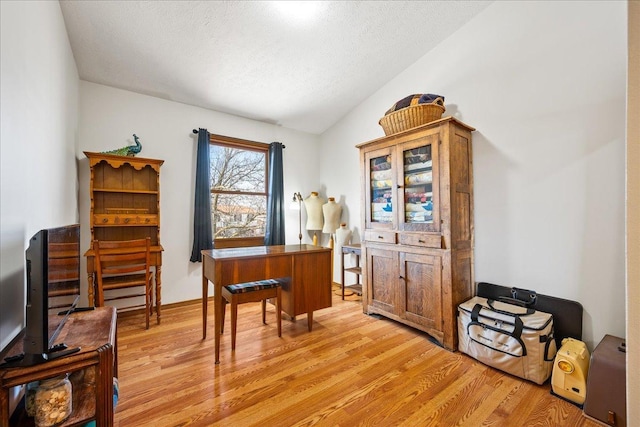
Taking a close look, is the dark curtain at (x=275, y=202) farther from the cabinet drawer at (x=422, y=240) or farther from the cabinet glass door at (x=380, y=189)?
the cabinet drawer at (x=422, y=240)

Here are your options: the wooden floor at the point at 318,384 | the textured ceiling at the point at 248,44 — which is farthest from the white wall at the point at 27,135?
the wooden floor at the point at 318,384

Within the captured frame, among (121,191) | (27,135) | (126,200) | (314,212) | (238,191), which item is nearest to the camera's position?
(27,135)

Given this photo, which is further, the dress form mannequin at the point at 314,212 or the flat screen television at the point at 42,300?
the dress form mannequin at the point at 314,212

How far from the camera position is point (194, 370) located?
1950mm

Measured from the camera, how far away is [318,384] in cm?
179

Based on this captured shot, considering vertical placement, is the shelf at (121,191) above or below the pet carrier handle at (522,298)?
above

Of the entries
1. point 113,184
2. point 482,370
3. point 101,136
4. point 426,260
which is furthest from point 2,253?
point 482,370

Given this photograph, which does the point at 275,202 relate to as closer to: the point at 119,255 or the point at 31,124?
the point at 119,255

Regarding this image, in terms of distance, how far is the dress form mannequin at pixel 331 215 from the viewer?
3.98 metres

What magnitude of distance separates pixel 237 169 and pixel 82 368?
3097 mm

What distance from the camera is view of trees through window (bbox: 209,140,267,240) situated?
374cm

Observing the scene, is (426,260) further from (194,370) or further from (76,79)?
(76,79)

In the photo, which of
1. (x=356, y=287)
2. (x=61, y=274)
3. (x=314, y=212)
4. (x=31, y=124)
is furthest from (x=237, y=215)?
(x=61, y=274)

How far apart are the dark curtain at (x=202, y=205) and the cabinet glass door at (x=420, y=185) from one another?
2.41 metres
